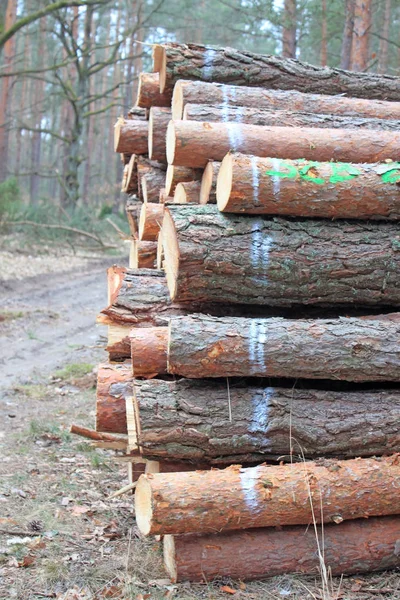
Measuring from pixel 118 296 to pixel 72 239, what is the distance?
44.5 feet

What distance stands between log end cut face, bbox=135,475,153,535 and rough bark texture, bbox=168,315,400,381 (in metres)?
0.59

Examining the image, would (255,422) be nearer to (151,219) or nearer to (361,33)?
(151,219)

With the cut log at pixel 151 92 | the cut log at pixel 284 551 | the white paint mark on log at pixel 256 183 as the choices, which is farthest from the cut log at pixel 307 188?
the cut log at pixel 151 92

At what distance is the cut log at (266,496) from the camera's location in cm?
318

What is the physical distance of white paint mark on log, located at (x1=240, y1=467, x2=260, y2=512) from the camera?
324cm

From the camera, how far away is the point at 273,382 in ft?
12.1

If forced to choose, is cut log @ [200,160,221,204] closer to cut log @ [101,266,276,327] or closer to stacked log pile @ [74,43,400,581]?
stacked log pile @ [74,43,400,581]

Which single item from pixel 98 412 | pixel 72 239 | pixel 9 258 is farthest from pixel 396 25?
pixel 98 412

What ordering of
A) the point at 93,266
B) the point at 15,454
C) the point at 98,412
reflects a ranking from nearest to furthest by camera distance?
the point at 98,412
the point at 15,454
the point at 93,266

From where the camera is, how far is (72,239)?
1742 centimetres

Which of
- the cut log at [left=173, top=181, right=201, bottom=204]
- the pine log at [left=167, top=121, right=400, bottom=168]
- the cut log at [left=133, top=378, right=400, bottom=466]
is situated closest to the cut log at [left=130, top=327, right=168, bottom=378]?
the cut log at [left=133, top=378, right=400, bottom=466]

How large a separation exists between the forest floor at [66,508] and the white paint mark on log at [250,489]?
17.6 inches

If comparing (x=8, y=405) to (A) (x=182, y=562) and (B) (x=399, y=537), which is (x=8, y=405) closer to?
(A) (x=182, y=562)

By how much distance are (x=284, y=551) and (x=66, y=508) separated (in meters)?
1.63
